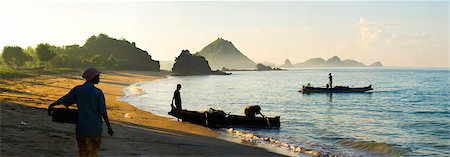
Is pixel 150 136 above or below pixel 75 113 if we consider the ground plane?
below

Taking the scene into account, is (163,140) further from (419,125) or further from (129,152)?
(419,125)

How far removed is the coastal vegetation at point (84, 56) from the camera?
95.1 meters

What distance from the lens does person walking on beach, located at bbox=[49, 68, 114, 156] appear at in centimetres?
678

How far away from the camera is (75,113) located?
7.06 meters

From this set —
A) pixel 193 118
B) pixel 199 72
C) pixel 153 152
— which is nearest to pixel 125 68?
pixel 199 72

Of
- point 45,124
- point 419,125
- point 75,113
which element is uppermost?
point 75,113

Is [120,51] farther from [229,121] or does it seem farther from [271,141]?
[271,141]

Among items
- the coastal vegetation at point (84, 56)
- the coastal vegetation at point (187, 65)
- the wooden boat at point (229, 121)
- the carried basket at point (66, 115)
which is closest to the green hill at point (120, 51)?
the coastal vegetation at point (84, 56)

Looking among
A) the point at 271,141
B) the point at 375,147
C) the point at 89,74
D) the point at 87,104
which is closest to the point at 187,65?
the point at 271,141

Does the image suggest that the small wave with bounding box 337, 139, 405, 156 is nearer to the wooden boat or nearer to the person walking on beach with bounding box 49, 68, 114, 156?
the wooden boat

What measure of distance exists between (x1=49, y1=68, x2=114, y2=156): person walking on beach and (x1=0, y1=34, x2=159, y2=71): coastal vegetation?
87.4 m

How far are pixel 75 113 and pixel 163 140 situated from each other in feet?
22.3

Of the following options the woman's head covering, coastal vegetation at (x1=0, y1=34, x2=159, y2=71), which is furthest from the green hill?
the woman's head covering

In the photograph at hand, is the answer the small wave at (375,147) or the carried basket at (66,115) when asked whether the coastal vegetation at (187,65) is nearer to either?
the small wave at (375,147)
